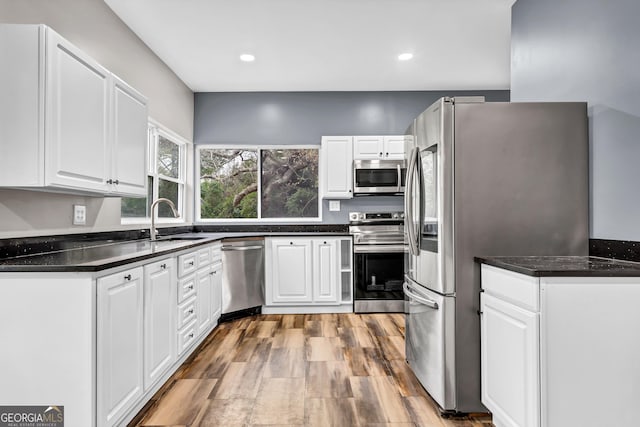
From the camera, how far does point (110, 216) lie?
9.78ft

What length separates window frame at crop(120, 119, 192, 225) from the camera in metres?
Result: 3.79

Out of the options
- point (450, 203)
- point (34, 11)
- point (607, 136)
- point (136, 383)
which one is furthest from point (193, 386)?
point (607, 136)

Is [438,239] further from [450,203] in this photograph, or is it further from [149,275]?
[149,275]

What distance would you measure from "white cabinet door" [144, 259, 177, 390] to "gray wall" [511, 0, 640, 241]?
8.18ft

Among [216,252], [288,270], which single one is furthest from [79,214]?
[288,270]

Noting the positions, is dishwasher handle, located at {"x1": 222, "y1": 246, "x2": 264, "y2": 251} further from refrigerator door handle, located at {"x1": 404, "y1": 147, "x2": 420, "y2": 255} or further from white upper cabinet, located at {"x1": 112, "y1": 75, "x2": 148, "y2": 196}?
refrigerator door handle, located at {"x1": 404, "y1": 147, "x2": 420, "y2": 255}

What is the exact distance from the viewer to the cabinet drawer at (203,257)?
3.21 metres

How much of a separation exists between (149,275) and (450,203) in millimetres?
1760

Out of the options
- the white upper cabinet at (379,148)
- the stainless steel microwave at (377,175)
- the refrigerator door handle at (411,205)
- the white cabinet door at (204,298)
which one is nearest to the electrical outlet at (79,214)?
the white cabinet door at (204,298)

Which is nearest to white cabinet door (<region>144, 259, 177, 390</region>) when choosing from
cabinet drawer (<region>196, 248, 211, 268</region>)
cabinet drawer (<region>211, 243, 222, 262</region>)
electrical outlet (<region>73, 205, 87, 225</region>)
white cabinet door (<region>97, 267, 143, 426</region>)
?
white cabinet door (<region>97, 267, 143, 426</region>)

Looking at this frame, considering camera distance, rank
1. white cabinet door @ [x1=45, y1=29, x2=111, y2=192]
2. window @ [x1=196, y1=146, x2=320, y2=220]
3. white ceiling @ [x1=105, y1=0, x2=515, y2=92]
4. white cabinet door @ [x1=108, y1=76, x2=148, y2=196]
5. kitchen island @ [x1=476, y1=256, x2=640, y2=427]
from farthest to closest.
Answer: window @ [x1=196, y1=146, x2=320, y2=220]
white ceiling @ [x1=105, y1=0, x2=515, y2=92]
white cabinet door @ [x1=108, y1=76, x2=148, y2=196]
white cabinet door @ [x1=45, y1=29, x2=111, y2=192]
kitchen island @ [x1=476, y1=256, x2=640, y2=427]

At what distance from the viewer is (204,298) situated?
3383 mm

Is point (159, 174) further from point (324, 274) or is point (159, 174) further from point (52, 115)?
point (52, 115)

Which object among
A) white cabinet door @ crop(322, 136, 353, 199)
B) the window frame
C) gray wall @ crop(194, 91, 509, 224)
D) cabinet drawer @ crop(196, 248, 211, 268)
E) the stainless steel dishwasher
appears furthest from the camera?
gray wall @ crop(194, 91, 509, 224)
